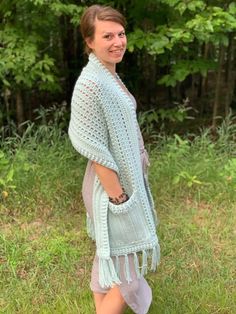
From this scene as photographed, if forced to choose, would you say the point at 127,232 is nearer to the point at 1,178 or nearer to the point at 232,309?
the point at 232,309

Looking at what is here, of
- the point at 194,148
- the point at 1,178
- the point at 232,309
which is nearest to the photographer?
the point at 232,309

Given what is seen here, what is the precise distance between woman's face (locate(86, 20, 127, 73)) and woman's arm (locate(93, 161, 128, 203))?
44 centimetres

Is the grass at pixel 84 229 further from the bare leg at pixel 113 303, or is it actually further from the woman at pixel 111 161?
the woman at pixel 111 161

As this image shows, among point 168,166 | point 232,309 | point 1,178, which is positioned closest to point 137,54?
point 168,166

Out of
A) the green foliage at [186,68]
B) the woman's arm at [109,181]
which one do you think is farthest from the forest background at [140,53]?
the woman's arm at [109,181]

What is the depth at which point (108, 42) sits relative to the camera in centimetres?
215

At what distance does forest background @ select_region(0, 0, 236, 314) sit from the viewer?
3.11 meters

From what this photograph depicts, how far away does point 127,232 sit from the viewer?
7.49 ft

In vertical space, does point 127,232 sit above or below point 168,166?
above

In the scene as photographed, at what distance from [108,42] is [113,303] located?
116cm

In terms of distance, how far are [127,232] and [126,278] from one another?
8.6 inches

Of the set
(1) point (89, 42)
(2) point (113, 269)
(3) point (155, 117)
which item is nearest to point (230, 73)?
(3) point (155, 117)

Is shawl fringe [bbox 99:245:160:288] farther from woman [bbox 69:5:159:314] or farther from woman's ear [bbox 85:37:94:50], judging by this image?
woman's ear [bbox 85:37:94:50]

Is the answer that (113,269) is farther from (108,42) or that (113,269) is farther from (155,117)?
(155,117)
